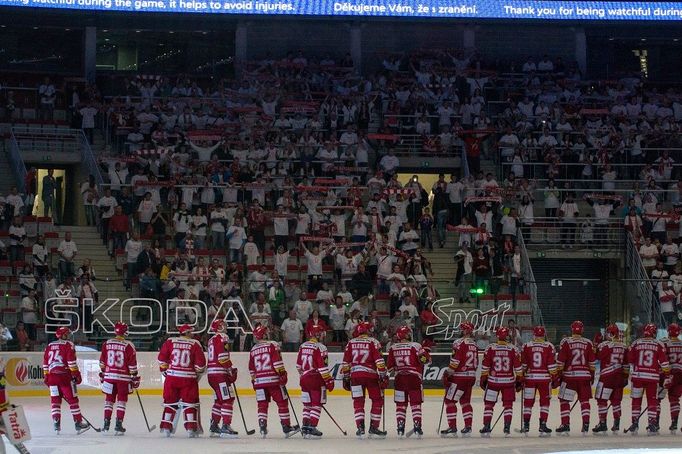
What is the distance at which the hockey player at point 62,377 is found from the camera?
2064cm

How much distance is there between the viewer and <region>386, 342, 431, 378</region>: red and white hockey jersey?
20.7 m

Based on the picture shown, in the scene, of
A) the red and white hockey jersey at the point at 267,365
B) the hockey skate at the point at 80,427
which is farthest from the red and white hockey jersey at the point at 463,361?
the hockey skate at the point at 80,427

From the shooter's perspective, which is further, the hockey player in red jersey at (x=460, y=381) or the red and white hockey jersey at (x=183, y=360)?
the hockey player in red jersey at (x=460, y=381)

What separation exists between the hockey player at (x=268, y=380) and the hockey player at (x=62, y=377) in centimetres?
271

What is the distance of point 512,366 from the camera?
2111cm

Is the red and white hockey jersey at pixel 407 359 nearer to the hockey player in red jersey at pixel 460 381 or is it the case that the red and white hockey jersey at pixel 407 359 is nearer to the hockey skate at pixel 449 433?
the hockey player in red jersey at pixel 460 381

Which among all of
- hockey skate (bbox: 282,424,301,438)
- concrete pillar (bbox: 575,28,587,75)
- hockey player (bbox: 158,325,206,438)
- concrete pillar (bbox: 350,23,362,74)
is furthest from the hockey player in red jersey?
Answer: concrete pillar (bbox: 575,28,587,75)

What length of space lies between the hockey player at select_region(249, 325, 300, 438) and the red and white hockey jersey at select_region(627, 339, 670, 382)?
18.4ft

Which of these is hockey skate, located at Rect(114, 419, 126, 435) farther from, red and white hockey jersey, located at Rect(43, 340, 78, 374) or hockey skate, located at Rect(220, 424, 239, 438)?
hockey skate, located at Rect(220, 424, 239, 438)

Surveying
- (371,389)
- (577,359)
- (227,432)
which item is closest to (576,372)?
(577,359)

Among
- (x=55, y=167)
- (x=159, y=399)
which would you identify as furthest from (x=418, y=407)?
(x=55, y=167)

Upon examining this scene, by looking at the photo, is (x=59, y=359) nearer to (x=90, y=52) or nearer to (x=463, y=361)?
(x=463, y=361)

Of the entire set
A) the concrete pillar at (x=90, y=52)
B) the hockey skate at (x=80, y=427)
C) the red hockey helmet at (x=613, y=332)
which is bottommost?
the hockey skate at (x=80, y=427)

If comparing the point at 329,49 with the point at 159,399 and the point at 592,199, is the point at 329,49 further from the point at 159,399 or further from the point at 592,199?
the point at 159,399
